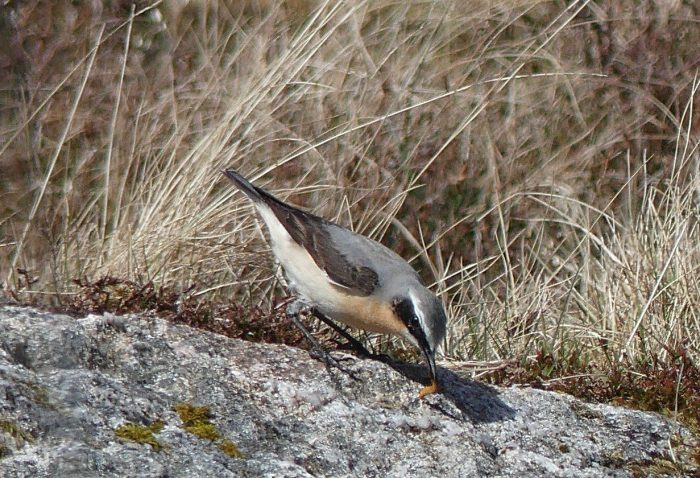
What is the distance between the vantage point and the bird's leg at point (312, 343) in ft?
14.5

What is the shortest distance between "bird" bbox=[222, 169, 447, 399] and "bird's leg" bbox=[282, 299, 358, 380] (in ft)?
0.20

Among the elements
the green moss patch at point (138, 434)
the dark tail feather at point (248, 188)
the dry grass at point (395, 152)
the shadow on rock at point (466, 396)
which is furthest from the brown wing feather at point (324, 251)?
the green moss patch at point (138, 434)

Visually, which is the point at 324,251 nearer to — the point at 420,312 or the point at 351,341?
the point at 351,341

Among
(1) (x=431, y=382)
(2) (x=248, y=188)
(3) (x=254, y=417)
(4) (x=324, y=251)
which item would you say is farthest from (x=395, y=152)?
(3) (x=254, y=417)

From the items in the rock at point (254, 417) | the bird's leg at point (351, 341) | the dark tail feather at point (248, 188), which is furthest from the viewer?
the dark tail feather at point (248, 188)

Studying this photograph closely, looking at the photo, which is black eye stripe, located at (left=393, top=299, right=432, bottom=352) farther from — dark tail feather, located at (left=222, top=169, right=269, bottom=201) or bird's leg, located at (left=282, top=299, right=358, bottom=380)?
dark tail feather, located at (left=222, top=169, right=269, bottom=201)

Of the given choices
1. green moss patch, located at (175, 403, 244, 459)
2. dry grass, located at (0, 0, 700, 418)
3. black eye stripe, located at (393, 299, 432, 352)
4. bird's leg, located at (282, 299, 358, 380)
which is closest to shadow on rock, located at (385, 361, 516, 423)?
black eye stripe, located at (393, 299, 432, 352)

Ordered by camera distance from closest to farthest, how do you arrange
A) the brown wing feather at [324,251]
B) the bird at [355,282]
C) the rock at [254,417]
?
1. the rock at [254,417]
2. the bird at [355,282]
3. the brown wing feather at [324,251]

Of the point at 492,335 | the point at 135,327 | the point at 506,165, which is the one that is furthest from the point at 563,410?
the point at 506,165

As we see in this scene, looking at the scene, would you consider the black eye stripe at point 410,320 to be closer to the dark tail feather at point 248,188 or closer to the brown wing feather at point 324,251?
the brown wing feather at point 324,251

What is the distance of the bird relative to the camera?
15.3ft

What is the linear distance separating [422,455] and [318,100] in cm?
433

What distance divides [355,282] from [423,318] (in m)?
0.55

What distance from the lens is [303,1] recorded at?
925 cm
